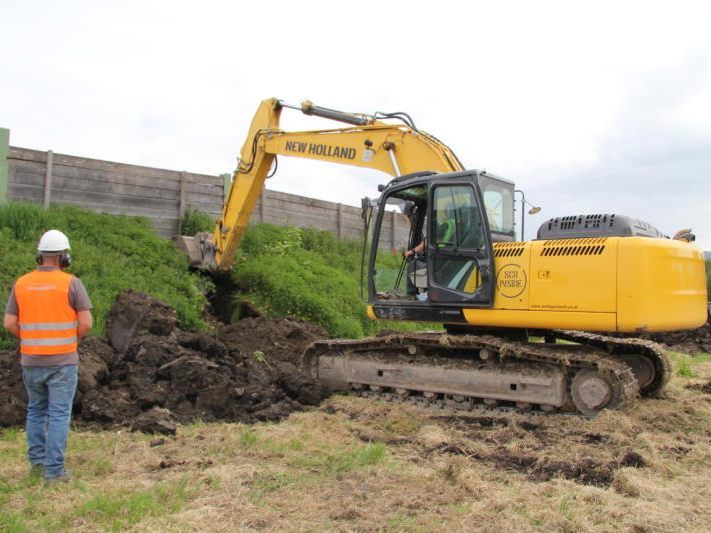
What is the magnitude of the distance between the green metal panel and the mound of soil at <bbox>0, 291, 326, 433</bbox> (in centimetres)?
480

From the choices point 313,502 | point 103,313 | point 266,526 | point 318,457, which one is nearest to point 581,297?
point 318,457

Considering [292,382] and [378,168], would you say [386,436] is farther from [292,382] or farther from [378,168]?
[378,168]

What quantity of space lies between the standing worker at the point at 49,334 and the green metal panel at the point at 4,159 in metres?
7.61

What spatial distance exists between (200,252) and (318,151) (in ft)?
11.7

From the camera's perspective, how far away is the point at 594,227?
697cm

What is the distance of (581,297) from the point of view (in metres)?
6.55

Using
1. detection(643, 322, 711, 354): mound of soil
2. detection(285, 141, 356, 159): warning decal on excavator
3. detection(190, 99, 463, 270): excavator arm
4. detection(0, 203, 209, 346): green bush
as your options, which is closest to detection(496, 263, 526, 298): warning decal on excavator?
detection(190, 99, 463, 270): excavator arm

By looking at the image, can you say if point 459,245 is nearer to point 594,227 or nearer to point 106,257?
point 594,227

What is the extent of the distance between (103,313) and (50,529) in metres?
5.70

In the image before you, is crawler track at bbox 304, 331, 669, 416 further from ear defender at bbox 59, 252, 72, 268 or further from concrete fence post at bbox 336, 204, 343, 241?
concrete fence post at bbox 336, 204, 343, 241

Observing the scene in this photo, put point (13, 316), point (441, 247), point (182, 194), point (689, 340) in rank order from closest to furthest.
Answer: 1. point (13, 316)
2. point (441, 247)
3. point (182, 194)
4. point (689, 340)

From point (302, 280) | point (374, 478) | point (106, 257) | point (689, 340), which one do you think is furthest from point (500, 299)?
point (689, 340)

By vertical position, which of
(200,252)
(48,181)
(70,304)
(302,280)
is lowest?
(70,304)

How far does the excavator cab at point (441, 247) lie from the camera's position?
7.16m
